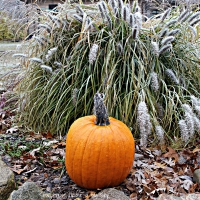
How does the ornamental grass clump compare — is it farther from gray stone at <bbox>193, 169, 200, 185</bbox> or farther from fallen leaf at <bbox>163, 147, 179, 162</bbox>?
gray stone at <bbox>193, 169, 200, 185</bbox>

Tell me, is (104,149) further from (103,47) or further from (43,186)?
(103,47)

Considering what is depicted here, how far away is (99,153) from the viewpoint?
2.04 metres

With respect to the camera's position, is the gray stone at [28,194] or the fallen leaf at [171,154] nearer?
the gray stone at [28,194]

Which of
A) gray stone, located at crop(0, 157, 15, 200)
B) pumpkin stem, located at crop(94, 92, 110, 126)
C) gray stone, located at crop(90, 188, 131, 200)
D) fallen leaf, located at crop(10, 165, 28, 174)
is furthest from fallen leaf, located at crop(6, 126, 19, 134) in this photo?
gray stone, located at crop(90, 188, 131, 200)

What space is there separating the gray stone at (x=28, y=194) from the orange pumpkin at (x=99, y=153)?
321mm

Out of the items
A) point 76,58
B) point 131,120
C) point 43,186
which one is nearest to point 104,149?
point 43,186

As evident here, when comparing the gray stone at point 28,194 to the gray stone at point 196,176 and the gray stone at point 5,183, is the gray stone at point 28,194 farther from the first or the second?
the gray stone at point 196,176

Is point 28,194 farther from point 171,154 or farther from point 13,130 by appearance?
point 13,130

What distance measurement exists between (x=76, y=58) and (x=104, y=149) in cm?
134

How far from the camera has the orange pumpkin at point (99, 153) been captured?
2047mm

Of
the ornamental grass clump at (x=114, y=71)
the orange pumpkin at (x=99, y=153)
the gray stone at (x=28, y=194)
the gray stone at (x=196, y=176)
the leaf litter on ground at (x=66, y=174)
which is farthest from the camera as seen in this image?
the ornamental grass clump at (x=114, y=71)

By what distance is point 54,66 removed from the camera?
10.4 feet

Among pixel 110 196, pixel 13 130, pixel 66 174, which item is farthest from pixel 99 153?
pixel 13 130

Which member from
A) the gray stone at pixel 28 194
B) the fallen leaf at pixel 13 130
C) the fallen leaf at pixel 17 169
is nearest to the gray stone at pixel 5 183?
the gray stone at pixel 28 194
